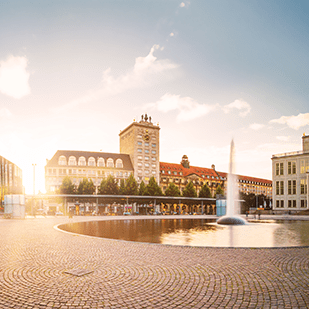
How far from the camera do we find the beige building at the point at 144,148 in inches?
4092

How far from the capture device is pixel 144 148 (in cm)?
10594

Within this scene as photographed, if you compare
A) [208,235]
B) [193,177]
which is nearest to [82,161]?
[193,177]

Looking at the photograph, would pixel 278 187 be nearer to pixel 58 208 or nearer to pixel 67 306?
pixel 58 208

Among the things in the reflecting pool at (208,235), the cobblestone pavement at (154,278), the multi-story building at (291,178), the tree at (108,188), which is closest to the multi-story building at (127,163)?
the tree at (108,188)

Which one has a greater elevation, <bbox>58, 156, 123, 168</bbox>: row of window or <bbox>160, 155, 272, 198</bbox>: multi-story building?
<bbox>58, 156, 123, 168</bbox>: row of window

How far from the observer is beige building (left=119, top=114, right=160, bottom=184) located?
103938 millimetres

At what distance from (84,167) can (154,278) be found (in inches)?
3643

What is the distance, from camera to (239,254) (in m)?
12.0

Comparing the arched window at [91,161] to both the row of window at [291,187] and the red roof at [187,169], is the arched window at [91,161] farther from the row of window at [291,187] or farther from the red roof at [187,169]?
the row of window at [291,187]

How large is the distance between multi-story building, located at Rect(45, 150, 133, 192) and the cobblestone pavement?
8467cm

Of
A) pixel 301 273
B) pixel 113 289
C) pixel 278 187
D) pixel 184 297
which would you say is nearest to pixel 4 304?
pixel 113 289

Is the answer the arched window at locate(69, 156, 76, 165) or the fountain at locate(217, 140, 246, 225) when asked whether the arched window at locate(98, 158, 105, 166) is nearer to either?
the arched window at locate(69, 156, 76, 165)

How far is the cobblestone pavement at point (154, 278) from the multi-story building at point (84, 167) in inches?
3333

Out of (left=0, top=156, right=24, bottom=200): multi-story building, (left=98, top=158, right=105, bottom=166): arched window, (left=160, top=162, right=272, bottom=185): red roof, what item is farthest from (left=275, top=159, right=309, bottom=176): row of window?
(left=0, top=156, right=24, bottom=200): multi-story building
